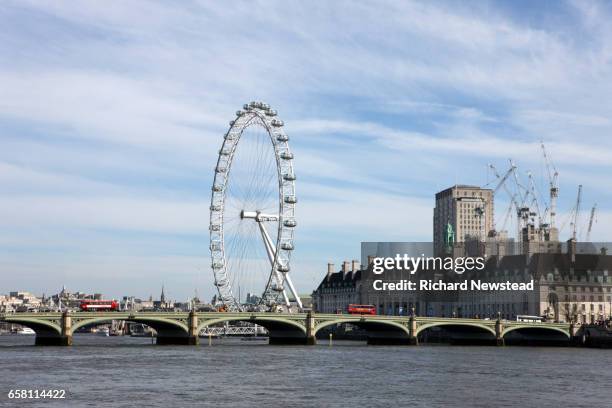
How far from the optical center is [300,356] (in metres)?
97.8

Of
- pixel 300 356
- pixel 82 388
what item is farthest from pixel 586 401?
pixel 300 356

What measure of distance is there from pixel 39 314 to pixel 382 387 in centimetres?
5266

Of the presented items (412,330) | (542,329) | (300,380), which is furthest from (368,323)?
(300,380)

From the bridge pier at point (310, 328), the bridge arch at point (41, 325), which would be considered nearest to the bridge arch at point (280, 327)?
the bridge pier at point (310, 328)

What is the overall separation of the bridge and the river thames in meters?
9.52

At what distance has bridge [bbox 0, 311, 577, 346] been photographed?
358 feet

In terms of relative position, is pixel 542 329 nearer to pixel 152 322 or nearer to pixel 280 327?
pixel 280 327

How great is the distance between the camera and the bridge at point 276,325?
358 ft

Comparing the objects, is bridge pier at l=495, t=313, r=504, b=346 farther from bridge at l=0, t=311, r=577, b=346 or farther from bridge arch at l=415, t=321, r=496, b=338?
bridge arch at l=415, t=321, r=496, b=338

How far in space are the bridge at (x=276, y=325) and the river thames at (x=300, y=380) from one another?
9520 mm

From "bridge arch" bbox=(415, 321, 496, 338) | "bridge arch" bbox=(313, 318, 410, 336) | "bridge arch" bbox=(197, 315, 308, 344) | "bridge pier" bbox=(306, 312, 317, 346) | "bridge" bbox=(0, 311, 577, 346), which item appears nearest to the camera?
"bridge" bbox=(0, 311, 577, 346)

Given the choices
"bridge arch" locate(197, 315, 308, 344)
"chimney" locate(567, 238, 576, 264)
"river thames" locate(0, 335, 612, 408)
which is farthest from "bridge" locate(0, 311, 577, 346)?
"chimney" locate(567, 238, 576, 264)

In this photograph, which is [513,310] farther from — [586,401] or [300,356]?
[586,401]

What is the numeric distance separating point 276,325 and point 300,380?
2484 inches
